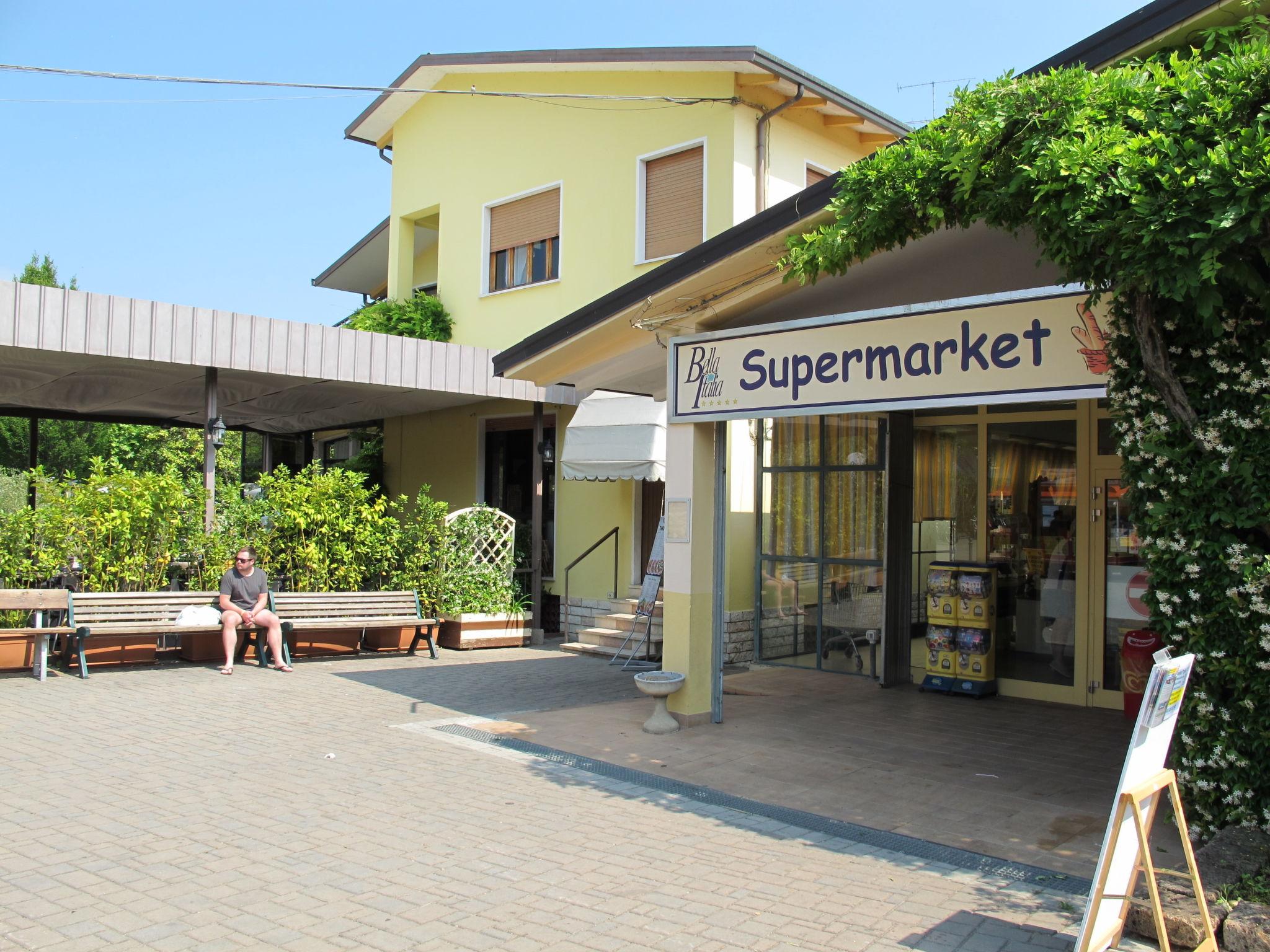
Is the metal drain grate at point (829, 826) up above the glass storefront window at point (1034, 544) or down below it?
below

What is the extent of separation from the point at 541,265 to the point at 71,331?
21.3 ft

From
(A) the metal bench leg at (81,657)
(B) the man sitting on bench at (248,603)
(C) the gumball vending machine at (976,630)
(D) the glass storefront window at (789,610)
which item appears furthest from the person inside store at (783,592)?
(A) the metal bench leg at (81,657)

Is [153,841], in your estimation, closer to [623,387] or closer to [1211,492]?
[1211,492]

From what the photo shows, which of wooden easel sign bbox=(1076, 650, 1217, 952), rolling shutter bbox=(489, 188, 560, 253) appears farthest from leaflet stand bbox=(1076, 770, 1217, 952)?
rolling shutter bbox=(489, 188, 560, 253)

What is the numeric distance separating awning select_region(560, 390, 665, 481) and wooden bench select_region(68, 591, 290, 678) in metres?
4.27

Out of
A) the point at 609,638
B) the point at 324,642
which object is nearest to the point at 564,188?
the point at 609,638

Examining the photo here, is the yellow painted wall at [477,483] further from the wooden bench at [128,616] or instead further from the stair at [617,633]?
the wooden bench at [128,616]

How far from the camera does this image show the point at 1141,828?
3658 millimetres

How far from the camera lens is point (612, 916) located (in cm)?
427

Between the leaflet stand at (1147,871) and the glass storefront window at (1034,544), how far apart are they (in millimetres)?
5105

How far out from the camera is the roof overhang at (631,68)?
11680mm

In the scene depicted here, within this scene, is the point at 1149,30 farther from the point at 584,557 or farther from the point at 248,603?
the point at 584,557

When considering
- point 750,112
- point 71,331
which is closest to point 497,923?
point 71,331

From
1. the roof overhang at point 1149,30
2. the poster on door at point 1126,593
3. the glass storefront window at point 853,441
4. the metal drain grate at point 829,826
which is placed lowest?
the metal drain grate at point 829,826
